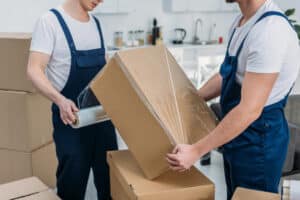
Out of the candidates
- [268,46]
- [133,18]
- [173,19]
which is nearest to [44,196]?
[268,46]

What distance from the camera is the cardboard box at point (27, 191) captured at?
5.66ft

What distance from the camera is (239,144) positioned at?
1.42 metres

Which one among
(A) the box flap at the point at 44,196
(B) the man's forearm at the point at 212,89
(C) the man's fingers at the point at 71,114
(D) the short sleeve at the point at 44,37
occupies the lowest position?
(A) the box flap at the point at 44,196

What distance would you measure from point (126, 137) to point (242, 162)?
1.35ft

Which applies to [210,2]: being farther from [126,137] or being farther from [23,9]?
[126,137]

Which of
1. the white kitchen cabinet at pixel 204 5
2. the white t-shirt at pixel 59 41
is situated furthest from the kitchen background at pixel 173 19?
the white t-shirt at pixel 59 41

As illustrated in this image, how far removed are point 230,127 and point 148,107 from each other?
0.86 ft

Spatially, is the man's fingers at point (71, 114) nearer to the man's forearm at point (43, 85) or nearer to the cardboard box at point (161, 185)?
the man's forearm at point (43, 85)

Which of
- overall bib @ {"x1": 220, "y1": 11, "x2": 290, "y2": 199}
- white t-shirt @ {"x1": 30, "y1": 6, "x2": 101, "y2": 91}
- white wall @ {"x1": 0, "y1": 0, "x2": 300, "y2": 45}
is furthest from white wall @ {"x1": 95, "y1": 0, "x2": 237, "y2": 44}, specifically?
overall bib @ {"x1": 220, "y1": 11, "x2": 290, "y2": 199}

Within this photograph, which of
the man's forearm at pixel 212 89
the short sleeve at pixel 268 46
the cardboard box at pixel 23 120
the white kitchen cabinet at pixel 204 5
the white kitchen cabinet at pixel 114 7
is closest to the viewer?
the short sleeve at pixel 268 46

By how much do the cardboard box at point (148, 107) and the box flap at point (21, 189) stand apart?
618 mm

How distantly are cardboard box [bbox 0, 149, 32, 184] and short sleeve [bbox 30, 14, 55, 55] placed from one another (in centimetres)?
97

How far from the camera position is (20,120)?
8.06ft

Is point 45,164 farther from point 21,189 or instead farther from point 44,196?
point 44,196
